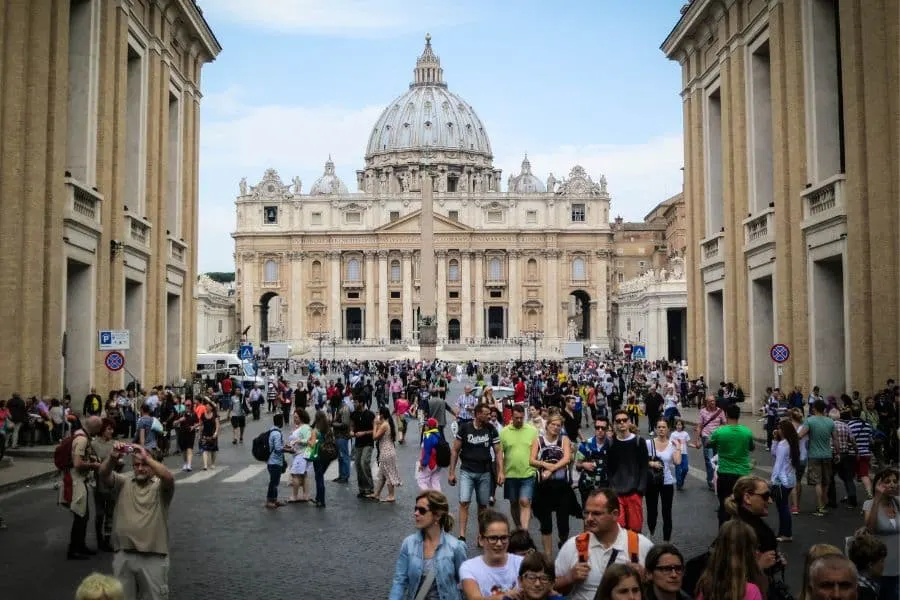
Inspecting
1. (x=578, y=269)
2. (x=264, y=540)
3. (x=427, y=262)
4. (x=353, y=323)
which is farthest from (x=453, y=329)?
(x=264, y=540)

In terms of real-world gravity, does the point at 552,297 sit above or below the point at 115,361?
above

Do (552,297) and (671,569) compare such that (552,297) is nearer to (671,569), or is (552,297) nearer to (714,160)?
(714,160)

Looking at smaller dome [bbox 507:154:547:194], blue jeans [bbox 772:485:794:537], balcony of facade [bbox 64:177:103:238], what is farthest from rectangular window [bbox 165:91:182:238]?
smaller dome [bbox 507:154:547:194]

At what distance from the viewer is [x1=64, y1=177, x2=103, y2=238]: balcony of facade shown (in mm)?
23484

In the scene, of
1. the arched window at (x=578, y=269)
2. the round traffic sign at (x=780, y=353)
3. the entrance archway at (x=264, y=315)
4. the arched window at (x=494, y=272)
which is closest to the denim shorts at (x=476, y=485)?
the round traffic sign at (x=780, y=353)

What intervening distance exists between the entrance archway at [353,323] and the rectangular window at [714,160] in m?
88.2

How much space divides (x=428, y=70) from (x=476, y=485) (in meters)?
152

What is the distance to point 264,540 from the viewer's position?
1288 cm

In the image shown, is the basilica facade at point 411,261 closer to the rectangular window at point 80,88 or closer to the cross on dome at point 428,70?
the cross on dome at point 428,70

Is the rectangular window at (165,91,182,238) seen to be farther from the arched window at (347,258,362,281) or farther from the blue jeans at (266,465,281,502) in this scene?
the arched window at (347,258,362,281)

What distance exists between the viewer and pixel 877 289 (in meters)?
20.8

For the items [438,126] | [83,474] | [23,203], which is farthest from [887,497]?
[438,126]

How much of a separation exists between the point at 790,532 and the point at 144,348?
2141 centimetres

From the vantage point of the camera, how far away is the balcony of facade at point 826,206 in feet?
74.2
